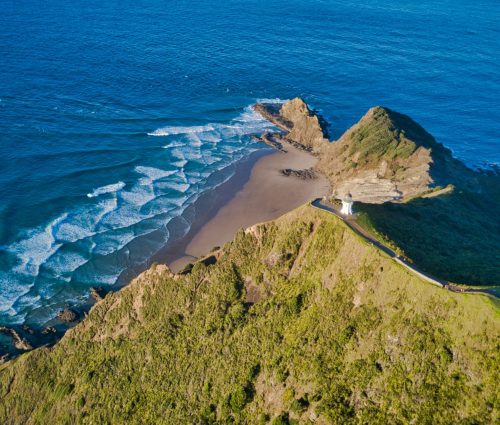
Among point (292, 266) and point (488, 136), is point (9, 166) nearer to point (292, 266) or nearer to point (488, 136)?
point (292, 266)

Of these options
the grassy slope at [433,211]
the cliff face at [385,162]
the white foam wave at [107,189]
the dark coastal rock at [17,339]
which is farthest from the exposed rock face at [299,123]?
the dark coastal rock at [17,339]

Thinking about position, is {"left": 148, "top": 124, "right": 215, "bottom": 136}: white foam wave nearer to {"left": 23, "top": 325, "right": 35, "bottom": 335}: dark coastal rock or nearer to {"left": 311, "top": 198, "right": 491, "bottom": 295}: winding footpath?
{"left": 23, "top": 325, "right": 35, "bottom": 335}: dark coastal rock

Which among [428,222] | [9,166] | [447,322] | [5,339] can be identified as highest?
[447,322]

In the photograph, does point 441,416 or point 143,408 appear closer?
point 441,416

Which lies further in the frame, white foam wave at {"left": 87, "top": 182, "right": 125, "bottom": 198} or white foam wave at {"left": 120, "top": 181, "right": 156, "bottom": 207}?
white foam wave at {"left": 87, "top": 182, "right": 125, "bottom": 198}

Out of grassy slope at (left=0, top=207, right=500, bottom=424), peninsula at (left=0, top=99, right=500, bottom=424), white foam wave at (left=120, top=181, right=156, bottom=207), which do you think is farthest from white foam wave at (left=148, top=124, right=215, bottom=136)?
grassy slope at (left=0, top=207, right=500, bottom=424)

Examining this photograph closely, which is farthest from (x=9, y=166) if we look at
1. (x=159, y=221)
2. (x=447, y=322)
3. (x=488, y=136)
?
(x=488, y=136)

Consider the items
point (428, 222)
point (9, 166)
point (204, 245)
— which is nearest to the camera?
point (428, 222)
